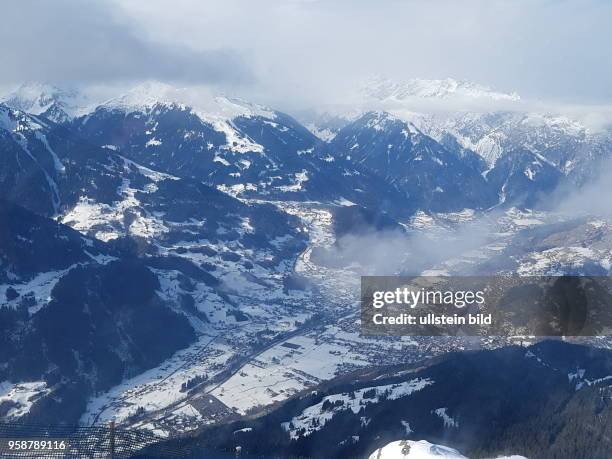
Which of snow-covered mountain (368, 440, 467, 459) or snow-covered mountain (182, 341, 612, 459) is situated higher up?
snow-covered mountain (368, 440, 467, 459)

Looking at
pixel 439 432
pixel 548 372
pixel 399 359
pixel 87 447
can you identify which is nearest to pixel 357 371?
pixel 399 359

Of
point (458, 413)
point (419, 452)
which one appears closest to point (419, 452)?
point (419, 452)

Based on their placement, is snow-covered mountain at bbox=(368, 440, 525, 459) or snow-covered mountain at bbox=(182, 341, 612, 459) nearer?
snow-covered mountain at bbox=(368, 440, 525, 459)

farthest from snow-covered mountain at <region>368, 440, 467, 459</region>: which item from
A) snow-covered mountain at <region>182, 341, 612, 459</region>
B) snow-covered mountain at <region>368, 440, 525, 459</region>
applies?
snow-covered mountain at <region>182, 341, 612, 459</region>

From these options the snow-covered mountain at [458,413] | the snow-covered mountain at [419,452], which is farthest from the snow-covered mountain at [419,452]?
the snow-covered mountain at [458,413]

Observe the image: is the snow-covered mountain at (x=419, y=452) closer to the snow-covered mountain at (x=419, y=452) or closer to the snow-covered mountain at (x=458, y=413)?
the snow-covered mountain at (x=419, y=452)

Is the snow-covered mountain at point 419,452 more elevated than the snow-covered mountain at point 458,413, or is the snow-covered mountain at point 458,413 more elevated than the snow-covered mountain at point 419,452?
the snow-covered mountain at point 419,452

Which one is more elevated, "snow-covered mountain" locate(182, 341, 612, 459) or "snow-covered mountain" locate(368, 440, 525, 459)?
"snow-covered mountain" locate(368, 440, 525, 459)

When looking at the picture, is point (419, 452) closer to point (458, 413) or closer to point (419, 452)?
point (419, 452)

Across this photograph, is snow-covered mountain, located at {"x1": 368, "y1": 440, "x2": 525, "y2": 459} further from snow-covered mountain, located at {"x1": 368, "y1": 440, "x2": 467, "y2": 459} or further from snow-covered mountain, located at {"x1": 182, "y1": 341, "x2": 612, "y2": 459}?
snow-covered mountain, located at {"x1": 182, "y1": 341, "x2": 612, "y2": 459}

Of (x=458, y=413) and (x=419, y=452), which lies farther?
(x=458, y=413)

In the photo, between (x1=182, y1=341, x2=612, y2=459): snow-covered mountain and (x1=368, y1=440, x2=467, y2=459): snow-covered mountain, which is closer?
(x1=368, y1=440, x2=467, y2=459): snow-covered mountain
